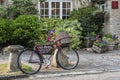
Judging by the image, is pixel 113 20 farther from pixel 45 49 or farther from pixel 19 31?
pixel 45 49

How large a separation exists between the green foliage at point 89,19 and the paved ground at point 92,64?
1576 millimetres

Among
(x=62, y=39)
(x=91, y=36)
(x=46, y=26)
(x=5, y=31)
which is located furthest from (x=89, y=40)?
(x=62, y=39)

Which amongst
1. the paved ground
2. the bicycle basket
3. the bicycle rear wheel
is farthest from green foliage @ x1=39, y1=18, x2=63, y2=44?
the bicycle rear wheel

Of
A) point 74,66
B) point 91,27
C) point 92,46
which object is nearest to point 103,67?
point 74,66

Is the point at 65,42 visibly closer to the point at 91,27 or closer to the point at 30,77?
the point at 30,77

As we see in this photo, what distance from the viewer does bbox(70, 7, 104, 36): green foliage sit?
52.3 feet

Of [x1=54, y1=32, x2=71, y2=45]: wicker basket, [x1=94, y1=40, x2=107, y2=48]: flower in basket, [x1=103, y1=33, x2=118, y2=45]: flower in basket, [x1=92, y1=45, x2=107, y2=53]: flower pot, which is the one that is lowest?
[x1=92, y1=45, x2=107, y2=53]: flower pot

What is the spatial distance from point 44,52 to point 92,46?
4.66 metres

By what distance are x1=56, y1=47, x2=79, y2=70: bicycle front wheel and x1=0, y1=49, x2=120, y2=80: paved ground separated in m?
0.18

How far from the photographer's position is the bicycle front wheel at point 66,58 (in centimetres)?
1070

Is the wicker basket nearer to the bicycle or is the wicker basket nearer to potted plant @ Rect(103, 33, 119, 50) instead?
the bicycle

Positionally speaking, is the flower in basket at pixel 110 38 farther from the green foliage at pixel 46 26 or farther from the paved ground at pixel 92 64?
the green foliage at pixel 46 26

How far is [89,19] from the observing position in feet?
52.7

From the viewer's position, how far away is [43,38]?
14.5 m
